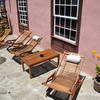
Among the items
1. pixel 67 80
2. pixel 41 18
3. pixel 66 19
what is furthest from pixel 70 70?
pixel 41 18

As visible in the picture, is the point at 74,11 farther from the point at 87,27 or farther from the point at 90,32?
the point at 90,32

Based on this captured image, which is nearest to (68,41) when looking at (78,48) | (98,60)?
(78,48)

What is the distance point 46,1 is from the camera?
552cm

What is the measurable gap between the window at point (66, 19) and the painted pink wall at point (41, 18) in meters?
0.49

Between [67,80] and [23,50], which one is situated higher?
[23,50]

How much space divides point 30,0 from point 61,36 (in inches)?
118

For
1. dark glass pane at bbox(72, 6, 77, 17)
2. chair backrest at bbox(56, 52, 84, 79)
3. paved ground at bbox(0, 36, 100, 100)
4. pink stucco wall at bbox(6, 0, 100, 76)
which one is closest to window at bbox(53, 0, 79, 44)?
dark glass pane at bbox(72, 6, 77, 17)

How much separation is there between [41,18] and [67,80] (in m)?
3.82

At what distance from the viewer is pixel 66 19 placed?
16.0 ft

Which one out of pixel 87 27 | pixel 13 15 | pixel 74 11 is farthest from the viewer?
pixel 13 15

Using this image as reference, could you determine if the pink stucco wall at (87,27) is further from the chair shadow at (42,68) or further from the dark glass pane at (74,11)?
the chair shadow at (42,68)

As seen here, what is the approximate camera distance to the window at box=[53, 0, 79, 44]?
175 inches

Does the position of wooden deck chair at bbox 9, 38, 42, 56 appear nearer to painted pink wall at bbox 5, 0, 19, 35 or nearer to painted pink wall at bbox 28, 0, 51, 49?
painted pink wall at bbox 28, 0, 51, 49

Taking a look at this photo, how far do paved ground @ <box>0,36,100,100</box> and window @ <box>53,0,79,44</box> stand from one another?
→ 5.92ft
